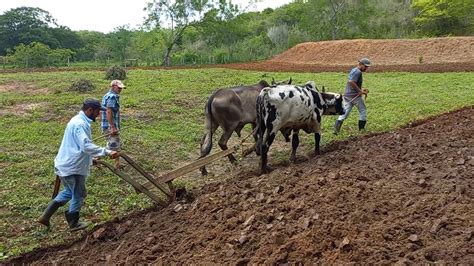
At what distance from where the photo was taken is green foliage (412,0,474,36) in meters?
50.6

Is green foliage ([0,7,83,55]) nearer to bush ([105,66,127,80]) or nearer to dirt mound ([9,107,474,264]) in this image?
bush ([105,66,127,80])

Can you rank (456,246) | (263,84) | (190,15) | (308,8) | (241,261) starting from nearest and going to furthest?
(456,246) → (241,261) → (263,84) → (190,15) → (308,8)

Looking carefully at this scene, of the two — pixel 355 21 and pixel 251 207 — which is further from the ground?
pixel 355 21

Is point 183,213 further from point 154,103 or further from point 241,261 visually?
point 154,103

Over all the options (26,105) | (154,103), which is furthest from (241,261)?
(26,105)

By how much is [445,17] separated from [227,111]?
48.8 meters

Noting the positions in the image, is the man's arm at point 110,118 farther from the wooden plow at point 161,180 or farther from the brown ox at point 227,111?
the wooden plow at point 161,180

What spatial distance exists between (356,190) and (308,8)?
66751mm

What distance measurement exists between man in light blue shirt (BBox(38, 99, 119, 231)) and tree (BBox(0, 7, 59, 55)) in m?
62.9

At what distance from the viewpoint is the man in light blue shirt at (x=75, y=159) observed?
7055 millimetres

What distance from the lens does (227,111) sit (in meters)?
10.5

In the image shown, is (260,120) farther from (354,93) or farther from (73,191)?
(354,93)

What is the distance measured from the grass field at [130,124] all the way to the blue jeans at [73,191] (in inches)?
19.3

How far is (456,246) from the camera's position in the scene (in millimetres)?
4688
